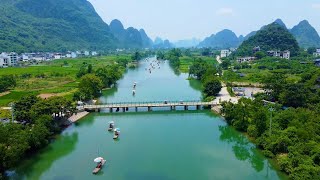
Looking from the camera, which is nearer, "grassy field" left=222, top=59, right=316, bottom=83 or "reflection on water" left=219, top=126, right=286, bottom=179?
"reflection on water" left=219, top=126, right=286, bottom=179

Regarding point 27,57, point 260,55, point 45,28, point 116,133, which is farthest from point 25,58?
point 116,133

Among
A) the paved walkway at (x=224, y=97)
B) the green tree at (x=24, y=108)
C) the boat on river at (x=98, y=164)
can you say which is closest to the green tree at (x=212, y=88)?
the paved walkway at (x=224, y=97)

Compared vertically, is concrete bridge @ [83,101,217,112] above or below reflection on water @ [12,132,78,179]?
above

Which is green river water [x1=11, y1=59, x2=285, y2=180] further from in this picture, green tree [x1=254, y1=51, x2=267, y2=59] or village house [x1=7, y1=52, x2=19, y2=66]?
green tree [x1=254, y1=51, x2=267, y2=59]

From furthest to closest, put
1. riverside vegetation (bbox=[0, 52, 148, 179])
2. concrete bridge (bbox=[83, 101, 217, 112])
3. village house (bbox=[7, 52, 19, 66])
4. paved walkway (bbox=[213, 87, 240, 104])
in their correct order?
village house (bbox=[7, 52, 19, 66])
paved walkway (bbox=[213, 87, 240, 104])
concrete bridge (bbox=[83, 101, 217, 112])
riverside vegetation (bbox=[0, 52, 148, 179])

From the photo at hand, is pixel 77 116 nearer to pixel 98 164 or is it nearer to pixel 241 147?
pixel 98 164

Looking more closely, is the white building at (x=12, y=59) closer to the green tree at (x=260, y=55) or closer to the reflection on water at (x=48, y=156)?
the reflection on water at (x=48, y=156)

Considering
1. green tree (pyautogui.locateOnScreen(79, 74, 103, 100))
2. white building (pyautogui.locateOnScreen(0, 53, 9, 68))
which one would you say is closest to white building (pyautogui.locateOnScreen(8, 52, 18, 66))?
white building (pyautogui.locateOnScreen(0, 53, 9, 68))

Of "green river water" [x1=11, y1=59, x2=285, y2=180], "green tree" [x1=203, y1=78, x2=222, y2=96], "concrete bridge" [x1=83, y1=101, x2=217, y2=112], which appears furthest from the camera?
"green tree" [x1=203, y1=78, x2=222, y2=96]
